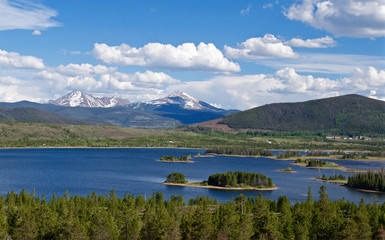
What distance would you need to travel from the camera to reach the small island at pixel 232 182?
177000 millimetres

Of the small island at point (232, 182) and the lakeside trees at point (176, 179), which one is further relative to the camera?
the lakeside trees at point (176, 179)

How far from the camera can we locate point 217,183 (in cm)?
17838

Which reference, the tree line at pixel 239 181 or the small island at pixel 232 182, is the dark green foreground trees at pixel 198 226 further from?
the tree line at pixel 239 181

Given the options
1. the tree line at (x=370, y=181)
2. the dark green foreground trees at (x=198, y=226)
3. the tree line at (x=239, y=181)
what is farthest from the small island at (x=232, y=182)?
the dark green foreground trees at (x=198, y=226)

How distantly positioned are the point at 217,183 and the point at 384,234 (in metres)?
96.8

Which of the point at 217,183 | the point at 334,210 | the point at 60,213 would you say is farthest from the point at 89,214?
the point at 217,183

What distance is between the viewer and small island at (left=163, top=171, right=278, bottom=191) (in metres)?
177

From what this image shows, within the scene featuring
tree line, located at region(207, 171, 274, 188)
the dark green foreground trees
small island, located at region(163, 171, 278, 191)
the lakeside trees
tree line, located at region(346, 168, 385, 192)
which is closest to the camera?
the dark green foreground trees

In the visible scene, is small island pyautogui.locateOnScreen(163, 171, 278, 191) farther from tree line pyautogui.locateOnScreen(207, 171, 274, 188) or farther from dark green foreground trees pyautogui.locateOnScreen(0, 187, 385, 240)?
dark green foreground trees pyautogui.locateOnScreen(0, 187, 385, 240)

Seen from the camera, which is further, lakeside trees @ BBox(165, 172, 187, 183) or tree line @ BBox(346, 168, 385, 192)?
lakeside trees @ BBox(165, 172, 187, 183)

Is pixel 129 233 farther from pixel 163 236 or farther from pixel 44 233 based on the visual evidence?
pixel 44 233

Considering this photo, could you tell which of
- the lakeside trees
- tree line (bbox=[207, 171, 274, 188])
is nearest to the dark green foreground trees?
tree line (bbox=[207, 171, 274, 188])

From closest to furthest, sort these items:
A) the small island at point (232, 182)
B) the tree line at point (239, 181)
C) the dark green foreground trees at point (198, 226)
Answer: the dark green foreground trees at point (198, 226) < the small island at point (232, 182) < the tree line at point (239, 181)

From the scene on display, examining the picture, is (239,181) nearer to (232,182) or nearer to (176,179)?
(232,182)
